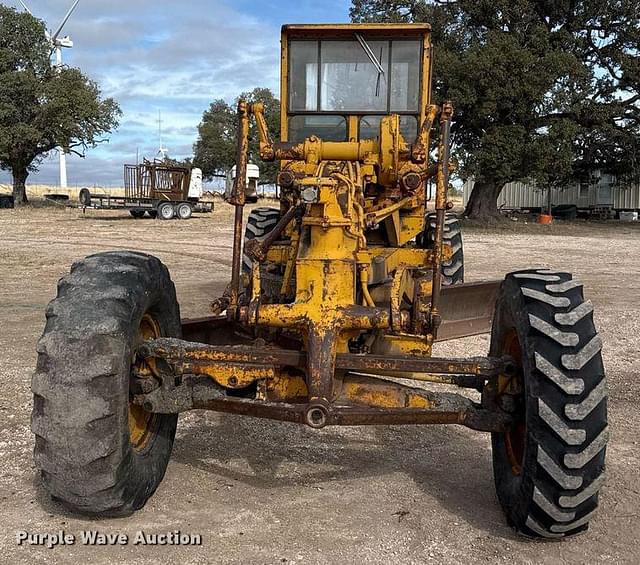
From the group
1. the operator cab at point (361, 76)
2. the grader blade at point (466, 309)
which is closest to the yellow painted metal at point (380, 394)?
the operator cab at point (361, 76)

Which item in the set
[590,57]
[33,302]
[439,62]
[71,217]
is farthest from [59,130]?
[33,302]

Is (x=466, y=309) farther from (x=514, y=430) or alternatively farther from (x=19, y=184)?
(x=19, y=184)

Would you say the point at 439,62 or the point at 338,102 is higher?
the point at 439,62

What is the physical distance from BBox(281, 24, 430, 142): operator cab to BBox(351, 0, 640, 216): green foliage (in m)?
A: 19.8

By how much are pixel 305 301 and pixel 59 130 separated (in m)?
35.4

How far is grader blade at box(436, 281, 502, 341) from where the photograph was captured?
761cm

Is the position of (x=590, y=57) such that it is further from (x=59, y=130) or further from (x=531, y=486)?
(x=531, y=486)

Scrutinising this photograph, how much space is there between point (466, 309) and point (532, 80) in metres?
20.1

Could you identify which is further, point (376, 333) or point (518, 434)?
point (376, 333)

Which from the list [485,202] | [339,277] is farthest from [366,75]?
[485,202]

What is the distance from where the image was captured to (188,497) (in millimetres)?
4035

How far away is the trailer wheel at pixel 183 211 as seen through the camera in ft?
105

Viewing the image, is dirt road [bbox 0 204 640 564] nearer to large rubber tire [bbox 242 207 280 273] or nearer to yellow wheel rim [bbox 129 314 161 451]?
yellow wheel rim [bbox 129 314 161 451]

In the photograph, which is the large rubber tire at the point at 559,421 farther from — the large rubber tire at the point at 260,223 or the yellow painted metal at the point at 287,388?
the large rubber tire at the point at 260,223
